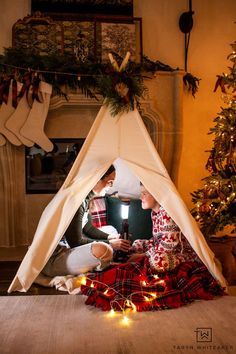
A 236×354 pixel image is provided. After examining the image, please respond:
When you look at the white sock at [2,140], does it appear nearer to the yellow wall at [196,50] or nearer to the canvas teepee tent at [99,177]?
the canvas teepee tent at [99,177]

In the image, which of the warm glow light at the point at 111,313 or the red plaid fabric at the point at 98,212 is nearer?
the warm glow light at the point at 111,313

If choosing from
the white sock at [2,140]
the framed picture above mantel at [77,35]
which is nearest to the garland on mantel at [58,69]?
the framed picture above mantel at [77,35]

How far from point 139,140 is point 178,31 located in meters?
2.14

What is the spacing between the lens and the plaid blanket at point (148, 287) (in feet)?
8.50

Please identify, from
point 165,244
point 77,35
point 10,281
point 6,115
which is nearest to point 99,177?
point 165,244

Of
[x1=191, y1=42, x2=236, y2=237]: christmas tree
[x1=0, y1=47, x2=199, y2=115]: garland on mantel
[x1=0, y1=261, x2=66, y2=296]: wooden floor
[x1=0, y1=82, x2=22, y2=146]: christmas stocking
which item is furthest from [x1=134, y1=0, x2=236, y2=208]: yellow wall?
[x1=0, y1=261, x2=66, y2=296]: wooden floor

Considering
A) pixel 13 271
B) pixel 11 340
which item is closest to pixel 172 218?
pixel 11 340

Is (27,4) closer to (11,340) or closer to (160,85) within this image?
(160,85)

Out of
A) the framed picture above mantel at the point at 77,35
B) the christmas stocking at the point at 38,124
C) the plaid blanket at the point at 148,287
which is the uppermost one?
the framed picture above mantel at the point at 77,35

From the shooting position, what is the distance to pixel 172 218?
2809mm

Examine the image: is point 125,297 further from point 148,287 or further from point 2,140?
point 2,140

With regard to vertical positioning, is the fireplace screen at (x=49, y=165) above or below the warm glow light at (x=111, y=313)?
above

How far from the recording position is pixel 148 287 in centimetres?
266

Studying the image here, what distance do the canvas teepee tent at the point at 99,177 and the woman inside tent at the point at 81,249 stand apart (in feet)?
A: 0.82
